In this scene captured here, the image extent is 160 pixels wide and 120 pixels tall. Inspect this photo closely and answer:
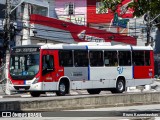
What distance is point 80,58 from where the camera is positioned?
31.3 meters

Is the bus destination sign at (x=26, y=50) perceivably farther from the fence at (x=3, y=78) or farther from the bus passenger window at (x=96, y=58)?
the fence at (x=3, y=78)

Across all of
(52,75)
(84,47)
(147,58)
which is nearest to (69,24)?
(147,58)

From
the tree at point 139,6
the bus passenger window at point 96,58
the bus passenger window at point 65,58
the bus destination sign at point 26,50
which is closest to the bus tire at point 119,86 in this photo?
the bus passenger window at point 96,58

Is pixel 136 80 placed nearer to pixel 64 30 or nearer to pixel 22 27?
pixel 22 27

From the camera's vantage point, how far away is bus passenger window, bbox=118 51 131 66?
1324 inches

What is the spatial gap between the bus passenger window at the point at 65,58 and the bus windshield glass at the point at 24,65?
66.5 inches

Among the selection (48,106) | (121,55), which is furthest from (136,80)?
(48,106)

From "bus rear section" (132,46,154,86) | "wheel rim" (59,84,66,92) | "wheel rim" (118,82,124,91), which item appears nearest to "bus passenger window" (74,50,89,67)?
"wheel rim" (59,84,66,92)

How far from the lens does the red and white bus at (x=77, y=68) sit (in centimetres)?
2910

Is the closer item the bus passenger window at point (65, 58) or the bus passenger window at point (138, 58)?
the bus passenger window at point (65, 58)

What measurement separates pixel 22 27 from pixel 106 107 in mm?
25798

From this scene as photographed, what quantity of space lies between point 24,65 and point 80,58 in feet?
12.7

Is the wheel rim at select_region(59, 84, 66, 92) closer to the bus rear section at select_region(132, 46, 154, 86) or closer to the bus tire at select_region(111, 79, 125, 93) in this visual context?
the bus tire at select_region(111, 79, 125, 93)

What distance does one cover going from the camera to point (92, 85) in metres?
32.2
